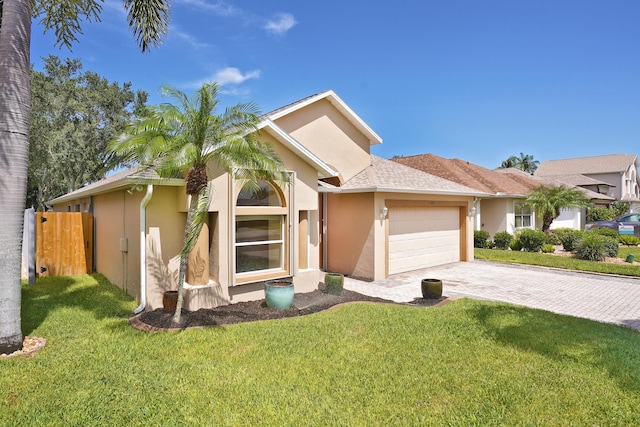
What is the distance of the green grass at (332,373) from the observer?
13.8ft

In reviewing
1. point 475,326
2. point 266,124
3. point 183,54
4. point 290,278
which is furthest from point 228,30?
point 475,326

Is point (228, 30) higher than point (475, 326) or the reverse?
higher

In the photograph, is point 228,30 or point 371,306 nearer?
point 371,306

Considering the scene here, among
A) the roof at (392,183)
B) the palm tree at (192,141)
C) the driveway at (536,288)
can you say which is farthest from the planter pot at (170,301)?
the roof at (392,183)

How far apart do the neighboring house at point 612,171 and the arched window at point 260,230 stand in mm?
45401

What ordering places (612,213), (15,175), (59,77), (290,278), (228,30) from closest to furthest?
(15,175) < (290,278) < (228,30) < (59,77) < (612,213)

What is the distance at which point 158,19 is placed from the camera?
30.7ft

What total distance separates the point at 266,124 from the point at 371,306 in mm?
5632

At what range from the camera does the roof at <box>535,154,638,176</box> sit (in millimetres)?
45250

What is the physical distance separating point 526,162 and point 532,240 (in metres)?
62.4

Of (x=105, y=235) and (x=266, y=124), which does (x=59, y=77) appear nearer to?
(x=105, y=235)

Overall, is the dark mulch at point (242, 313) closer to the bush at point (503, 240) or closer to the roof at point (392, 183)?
the roof at point (392, 183)

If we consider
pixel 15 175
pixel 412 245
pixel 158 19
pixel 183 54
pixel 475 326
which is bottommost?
pixel 475 326

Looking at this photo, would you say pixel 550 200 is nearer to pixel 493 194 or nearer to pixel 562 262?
pixel 493 194
